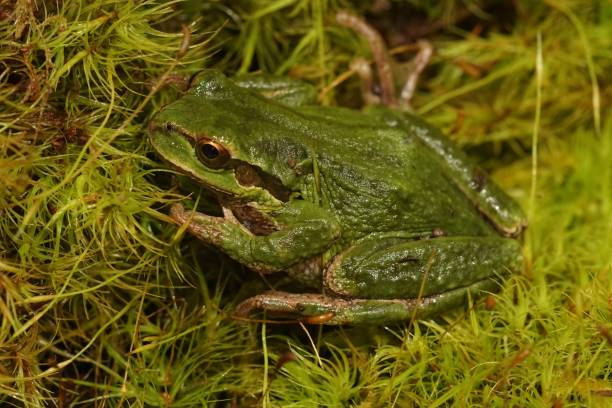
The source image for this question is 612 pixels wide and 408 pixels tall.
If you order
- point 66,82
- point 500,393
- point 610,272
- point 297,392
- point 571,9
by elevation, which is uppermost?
point 571,9

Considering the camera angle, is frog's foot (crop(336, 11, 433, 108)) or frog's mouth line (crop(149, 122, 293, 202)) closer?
frog's mouth line (crop(149, 122, 293, 202))

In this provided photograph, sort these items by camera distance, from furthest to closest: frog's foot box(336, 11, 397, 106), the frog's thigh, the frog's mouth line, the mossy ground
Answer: frog's foot box(336, 11, 397, 106), the frog's thigh, the frog's mouth line, the mossy ground

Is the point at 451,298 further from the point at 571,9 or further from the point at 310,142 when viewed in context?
the point at 571,9

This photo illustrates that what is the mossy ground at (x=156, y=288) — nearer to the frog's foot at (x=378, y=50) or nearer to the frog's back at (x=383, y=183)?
the frog's foot at (x=378, y=50)

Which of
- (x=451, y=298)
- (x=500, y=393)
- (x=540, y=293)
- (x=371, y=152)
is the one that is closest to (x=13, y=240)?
(x=371, y=152)

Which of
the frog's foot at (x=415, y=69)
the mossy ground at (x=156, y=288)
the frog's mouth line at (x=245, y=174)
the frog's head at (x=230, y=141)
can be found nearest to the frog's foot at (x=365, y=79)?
the frog's foot at (x=415, y=69)

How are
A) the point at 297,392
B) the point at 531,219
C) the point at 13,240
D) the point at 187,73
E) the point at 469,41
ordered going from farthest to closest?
the point at 469,41 < the point at 531,219 < the point at 187,73 < the point at 297,392 < the point at 13,240

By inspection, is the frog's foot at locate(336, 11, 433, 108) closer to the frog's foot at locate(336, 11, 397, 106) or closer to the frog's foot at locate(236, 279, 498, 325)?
the frog's foot at locate(336, 11, 397, 106)

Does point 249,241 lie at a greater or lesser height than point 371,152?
lesser

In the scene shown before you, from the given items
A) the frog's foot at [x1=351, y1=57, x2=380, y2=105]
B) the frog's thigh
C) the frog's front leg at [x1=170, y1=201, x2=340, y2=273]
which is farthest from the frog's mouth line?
the frog's foot at [x1=351, y1=57, x2=380, y2=105]
